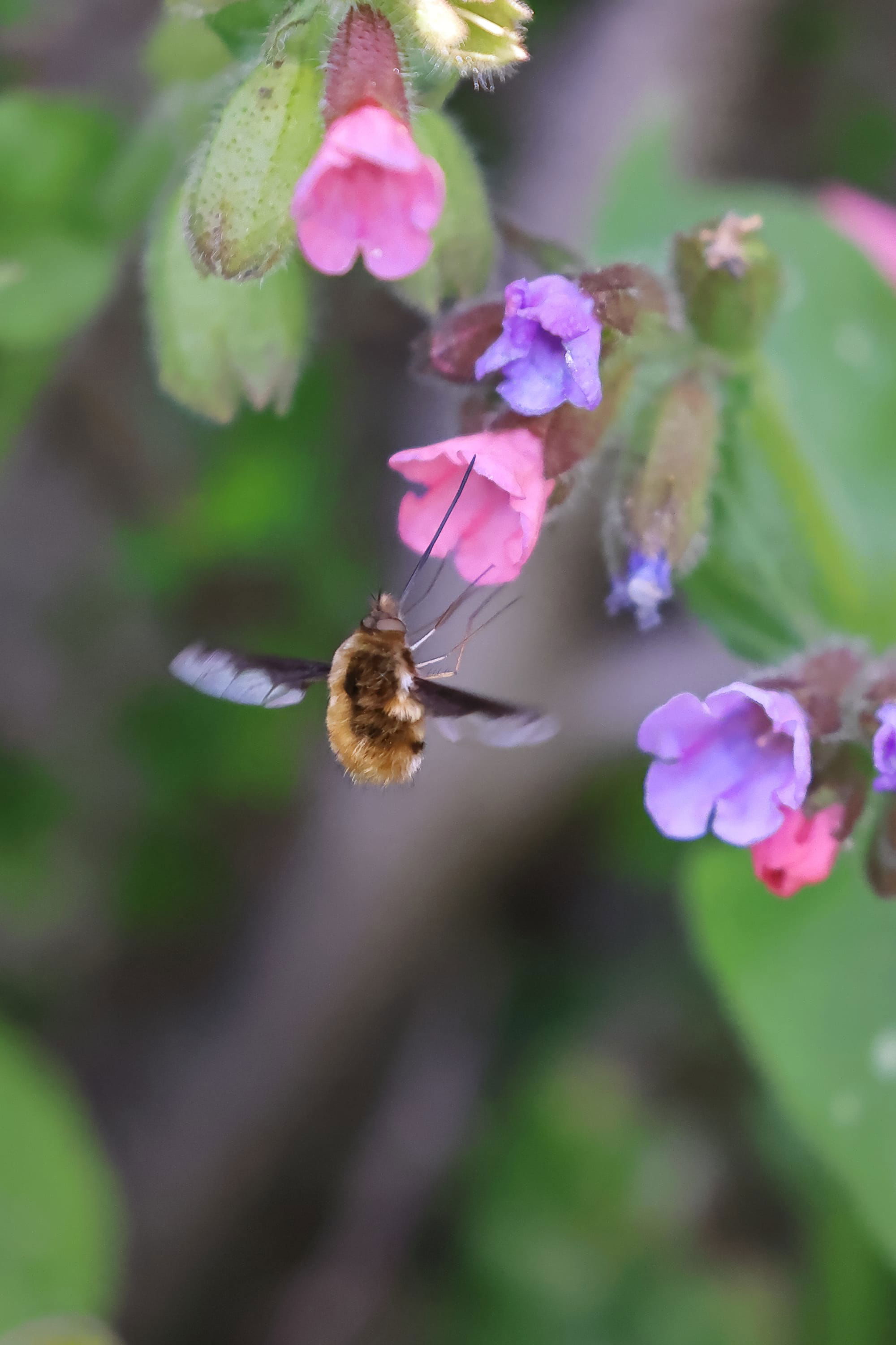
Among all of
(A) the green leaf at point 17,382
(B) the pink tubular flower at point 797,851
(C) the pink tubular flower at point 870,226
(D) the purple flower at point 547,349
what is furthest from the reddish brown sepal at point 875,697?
(A) the green leaf at point 17,382

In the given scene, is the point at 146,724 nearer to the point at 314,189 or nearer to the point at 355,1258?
the point at 355,1258

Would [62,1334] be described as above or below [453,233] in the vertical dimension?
below

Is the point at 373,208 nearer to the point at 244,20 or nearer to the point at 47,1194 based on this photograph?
the point at 244,20

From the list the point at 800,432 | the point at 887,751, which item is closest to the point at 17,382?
the point at 800,432

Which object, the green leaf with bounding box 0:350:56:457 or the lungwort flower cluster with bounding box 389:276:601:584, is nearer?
the lungwort flower cluster with bounding box 389:276:601:584

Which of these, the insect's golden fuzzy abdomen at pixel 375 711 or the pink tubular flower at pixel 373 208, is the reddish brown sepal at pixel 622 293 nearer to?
the pink tubular flower at pixel 373 208

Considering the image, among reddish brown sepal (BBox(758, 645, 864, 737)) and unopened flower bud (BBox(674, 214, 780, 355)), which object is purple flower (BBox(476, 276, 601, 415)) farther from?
reddish brown sepal (BBox(758, 645, 864, 737))

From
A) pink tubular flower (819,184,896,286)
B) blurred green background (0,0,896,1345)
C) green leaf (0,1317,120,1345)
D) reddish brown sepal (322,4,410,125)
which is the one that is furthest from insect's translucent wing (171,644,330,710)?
pink tubular flower (819,184,896,286)
